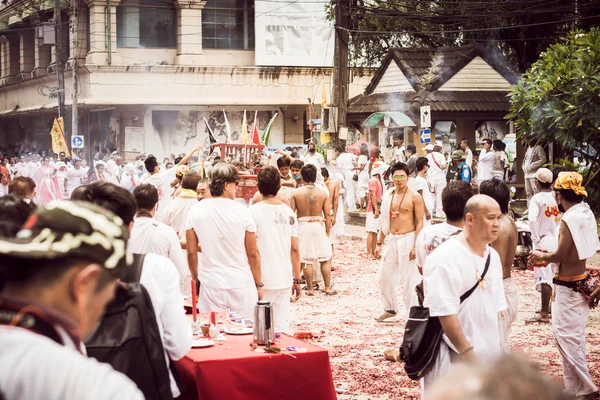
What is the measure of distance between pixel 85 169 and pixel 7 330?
30072 millimetres

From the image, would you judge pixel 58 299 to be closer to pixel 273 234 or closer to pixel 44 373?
pixel 44 373

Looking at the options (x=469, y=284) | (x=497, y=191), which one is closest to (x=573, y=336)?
(x=497, y=191)

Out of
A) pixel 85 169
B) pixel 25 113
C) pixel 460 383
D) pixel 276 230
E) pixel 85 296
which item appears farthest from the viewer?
pixel 25 113

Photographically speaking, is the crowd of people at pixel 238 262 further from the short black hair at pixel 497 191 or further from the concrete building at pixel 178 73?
the concrete building at pixel 178 73

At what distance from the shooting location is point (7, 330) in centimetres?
209

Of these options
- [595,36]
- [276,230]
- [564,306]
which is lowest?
[564,306]

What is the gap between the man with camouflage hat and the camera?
201 centimetres

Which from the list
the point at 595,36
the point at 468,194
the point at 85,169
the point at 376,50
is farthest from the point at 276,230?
the point at 376,50

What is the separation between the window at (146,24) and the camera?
42.8 metres

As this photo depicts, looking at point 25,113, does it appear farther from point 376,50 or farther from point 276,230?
point 276,230

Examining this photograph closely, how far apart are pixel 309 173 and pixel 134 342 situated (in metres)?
9.24

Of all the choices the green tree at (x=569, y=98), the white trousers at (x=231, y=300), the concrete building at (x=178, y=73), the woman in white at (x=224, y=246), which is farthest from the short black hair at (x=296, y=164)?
the concrete building at (x=178, y=73)

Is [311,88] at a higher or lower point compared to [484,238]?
higher

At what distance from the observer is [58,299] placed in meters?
2.19
